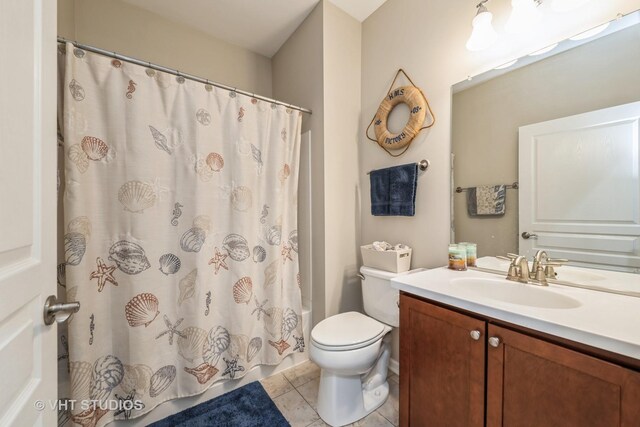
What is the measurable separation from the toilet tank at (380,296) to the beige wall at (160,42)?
1.93 m

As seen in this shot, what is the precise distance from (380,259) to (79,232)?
1.57 metres

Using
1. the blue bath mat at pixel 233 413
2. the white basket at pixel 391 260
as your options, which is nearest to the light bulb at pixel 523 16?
the white basket at pixel 391 260

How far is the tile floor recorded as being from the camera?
1334 millimetres

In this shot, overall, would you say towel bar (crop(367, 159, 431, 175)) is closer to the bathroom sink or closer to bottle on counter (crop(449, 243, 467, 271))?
bottle on counter (crop(449, 243, 467, 271))

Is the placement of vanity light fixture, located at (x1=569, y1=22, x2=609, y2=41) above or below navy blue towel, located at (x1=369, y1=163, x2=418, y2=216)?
above

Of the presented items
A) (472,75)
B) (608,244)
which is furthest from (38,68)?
(608,244)

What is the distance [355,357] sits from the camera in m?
1.27

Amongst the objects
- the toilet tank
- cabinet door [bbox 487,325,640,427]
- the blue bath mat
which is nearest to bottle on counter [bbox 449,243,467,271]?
the toilet tank

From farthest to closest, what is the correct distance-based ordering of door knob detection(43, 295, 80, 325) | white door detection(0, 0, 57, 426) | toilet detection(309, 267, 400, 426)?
toilet detection(309, 267, 400, 426) < door knob detection(43, 295, 80, 325) < white door detection(0, 0, 57, 426)

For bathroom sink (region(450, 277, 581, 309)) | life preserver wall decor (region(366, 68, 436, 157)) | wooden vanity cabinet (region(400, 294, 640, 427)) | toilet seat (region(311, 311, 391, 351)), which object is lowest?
toilet seat (region(311, 311, 391, 351))

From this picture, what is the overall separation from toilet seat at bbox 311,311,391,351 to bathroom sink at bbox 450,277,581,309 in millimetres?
526

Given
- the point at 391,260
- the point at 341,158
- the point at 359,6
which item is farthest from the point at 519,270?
the point at 359,6

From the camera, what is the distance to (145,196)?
4.28 feet

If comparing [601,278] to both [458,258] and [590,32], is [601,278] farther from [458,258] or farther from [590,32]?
[590,32]
